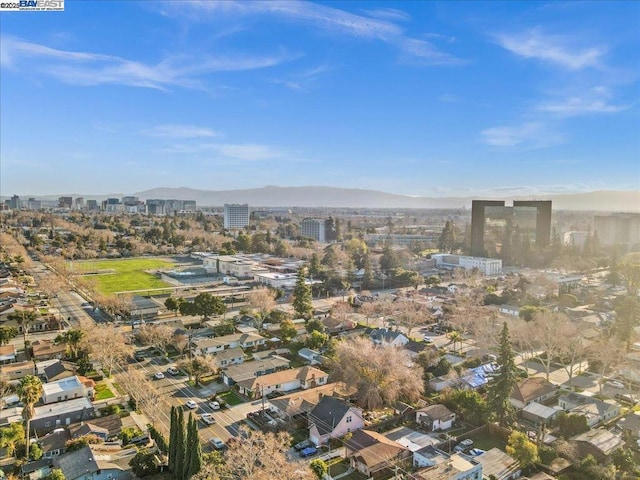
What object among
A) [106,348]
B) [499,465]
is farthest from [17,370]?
[499,465]

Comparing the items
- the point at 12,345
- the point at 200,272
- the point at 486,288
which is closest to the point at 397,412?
the point at 12,345

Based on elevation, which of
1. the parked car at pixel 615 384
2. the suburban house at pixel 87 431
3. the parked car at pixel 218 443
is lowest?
the parked car at pixel 218 443

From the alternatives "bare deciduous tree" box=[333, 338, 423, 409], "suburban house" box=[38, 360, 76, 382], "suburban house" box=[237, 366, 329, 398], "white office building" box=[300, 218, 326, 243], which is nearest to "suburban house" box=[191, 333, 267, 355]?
"suburban house" box=[237, 366, 329, 398]

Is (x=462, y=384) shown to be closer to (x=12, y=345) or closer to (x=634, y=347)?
(x=634, y=347)

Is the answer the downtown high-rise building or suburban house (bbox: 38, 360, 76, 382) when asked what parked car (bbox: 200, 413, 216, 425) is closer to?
suburban house (bbox: 38, 360, 76, 382)

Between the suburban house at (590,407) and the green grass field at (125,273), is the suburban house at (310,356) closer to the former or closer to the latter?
the suburban house at (590,407)

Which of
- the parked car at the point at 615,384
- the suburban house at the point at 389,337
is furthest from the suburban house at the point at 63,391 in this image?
the parked car at the point at 615,384
